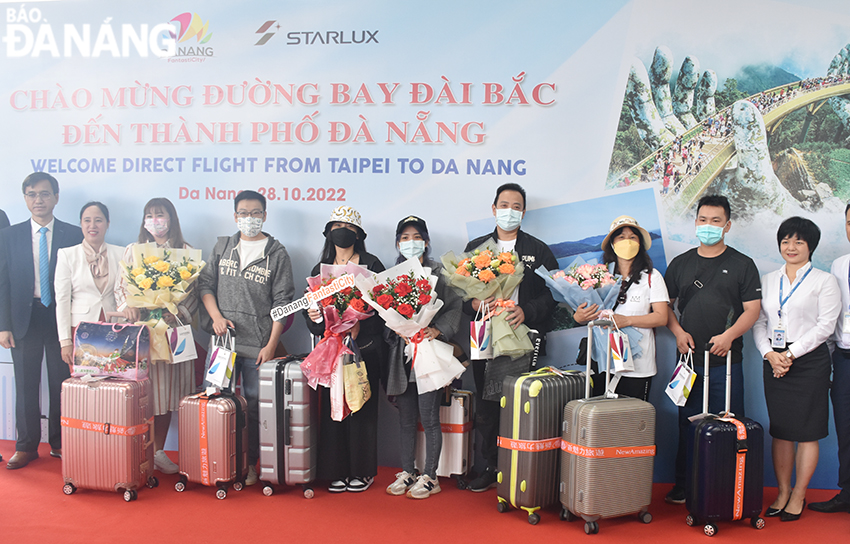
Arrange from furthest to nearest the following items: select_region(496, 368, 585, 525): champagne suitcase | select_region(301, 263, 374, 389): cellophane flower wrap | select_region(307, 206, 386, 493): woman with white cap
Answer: select_region(307, 206, 386, 493): woman with white cap, select_region(301, 263, 374, 389): cellophane flower wrap, select_region(496, 368, 585, 525): champagne suitcase

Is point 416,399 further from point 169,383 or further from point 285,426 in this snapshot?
point 169,383

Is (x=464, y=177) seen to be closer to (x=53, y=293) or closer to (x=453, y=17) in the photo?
(x=453, y=17)

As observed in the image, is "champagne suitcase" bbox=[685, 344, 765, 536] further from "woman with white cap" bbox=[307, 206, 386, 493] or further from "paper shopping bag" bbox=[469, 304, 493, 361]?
"woman with white cap" bbox=[307, 206, 386, 493]

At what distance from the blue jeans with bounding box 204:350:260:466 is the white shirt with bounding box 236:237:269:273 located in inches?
25.0

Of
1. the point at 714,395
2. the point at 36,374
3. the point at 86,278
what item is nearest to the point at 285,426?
the point at 86,278

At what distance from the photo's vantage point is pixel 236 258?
12.5 feet

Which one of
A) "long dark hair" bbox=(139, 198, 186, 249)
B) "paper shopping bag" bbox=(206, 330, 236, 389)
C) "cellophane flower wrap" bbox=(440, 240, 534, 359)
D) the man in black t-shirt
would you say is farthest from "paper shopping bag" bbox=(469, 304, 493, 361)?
"long dark hair" bbox=(139, 198, 186, 249)

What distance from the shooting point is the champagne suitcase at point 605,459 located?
298 centimetres

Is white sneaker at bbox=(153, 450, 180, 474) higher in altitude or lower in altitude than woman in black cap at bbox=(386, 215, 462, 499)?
lower

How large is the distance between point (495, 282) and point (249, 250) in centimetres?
171

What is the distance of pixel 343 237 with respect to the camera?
360 centimetres

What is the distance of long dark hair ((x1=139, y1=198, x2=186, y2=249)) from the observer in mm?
4121

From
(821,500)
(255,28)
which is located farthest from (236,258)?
(821,500)

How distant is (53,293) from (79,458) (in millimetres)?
1355
